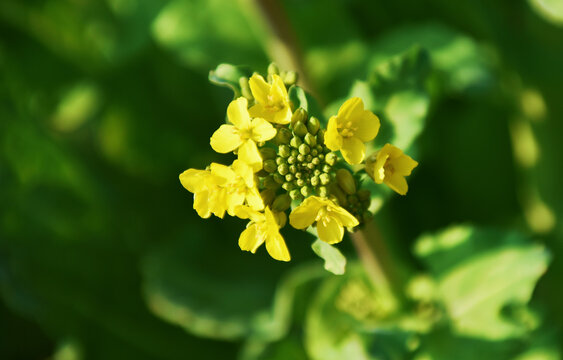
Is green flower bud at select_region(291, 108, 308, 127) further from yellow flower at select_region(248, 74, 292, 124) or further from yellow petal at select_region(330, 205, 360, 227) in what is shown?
yellow petal at select_region(330, 205, 360, 227)

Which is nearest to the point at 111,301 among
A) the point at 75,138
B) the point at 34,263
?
the point at 34,263

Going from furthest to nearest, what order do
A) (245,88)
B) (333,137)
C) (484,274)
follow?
(484,274), (245,88), (333,137)

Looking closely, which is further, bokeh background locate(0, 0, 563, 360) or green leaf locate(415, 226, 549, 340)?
bokeh background locate(0, 0, 563, 360)

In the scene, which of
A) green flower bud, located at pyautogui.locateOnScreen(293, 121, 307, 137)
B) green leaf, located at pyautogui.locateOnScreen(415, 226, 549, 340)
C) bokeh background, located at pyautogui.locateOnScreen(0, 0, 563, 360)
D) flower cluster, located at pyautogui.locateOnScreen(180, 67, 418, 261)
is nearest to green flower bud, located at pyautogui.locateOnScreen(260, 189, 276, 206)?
flower cluster, located at pyautogui.locateOnScreen(180, 67, 418, 261)

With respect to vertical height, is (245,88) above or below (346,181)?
above

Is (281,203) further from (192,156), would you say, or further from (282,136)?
(192,156)

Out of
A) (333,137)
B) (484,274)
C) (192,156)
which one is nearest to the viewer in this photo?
(333,137)

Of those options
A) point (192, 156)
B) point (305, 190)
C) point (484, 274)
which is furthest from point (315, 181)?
point (192, 156)
